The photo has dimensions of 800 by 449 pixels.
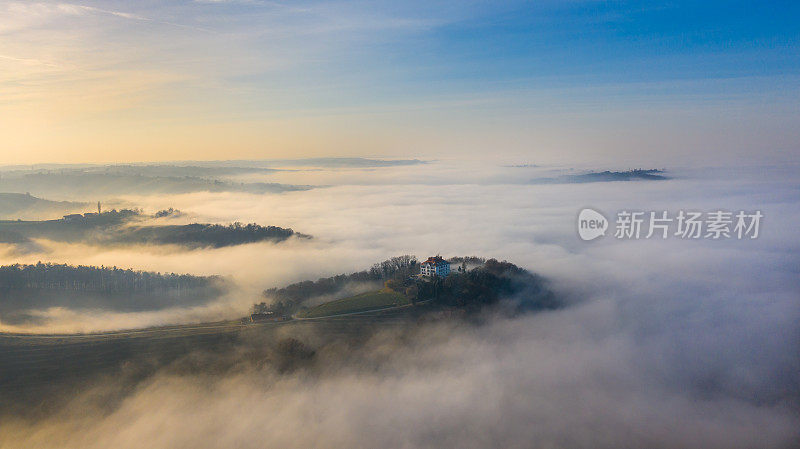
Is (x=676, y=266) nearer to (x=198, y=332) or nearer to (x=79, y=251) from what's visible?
(x=198, y=332)

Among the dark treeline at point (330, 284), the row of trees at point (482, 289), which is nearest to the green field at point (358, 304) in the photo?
the row of trees at point (482, 289)

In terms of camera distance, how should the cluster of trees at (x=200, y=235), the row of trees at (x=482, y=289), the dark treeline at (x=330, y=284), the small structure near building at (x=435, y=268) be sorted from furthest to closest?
1. the cluster of trees at (x=200, y=235)
2. the small structure near building at (x=435, y=268)
3. the dark treeline at (x=330, y=284)
4. the row of trees at (x=482, y=289)

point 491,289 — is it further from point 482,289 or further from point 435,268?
point 435,268

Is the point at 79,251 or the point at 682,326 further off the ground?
the point at 79,251

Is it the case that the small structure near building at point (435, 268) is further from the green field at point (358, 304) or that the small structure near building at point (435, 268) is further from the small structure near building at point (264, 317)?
the small structure near building at point (264, 317)

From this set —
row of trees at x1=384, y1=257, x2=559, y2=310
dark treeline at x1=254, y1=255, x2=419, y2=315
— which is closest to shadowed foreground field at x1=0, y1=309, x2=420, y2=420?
row of trees at x1=384, y1=257, x2=559, y2=310

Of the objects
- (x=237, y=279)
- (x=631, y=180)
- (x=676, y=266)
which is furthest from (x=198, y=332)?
(x=631, y=180)
